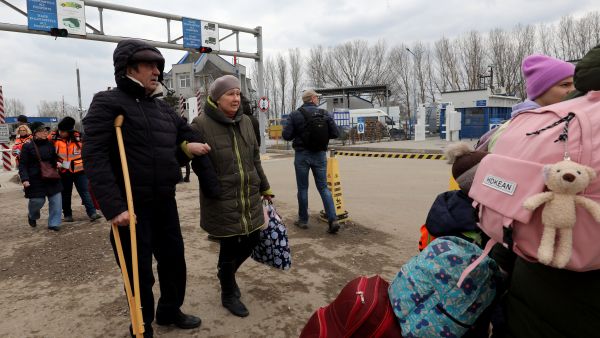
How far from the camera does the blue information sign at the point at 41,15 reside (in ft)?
34.0

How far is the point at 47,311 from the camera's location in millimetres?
3289

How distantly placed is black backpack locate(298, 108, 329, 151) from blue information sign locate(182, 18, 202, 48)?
988 centimetres

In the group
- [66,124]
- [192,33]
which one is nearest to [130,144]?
[66,124]

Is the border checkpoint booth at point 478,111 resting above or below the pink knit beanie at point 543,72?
above

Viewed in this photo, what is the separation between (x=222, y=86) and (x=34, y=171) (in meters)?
4.75

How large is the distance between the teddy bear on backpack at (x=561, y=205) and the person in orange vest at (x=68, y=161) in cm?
681

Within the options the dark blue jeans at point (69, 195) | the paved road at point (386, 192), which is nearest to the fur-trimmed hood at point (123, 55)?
the paved road at point (386, 192)

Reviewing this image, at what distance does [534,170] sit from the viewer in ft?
3.80

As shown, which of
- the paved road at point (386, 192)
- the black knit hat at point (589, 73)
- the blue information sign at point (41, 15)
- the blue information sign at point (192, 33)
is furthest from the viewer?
the blue information sign at point (192, 33)

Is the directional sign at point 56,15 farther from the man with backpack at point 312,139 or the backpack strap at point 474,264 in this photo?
the backpack strap at point 474,264

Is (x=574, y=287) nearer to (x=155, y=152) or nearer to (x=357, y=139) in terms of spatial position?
(x=155, y=152)

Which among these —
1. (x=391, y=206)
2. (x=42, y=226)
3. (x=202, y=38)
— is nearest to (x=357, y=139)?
(x=202, y=38)

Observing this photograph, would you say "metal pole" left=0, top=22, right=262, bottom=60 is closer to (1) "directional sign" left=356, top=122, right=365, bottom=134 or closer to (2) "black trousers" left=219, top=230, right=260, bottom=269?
(2) "black trousers" left=219, top=230, right=260, bottom=269

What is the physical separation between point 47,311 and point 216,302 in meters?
1.40
